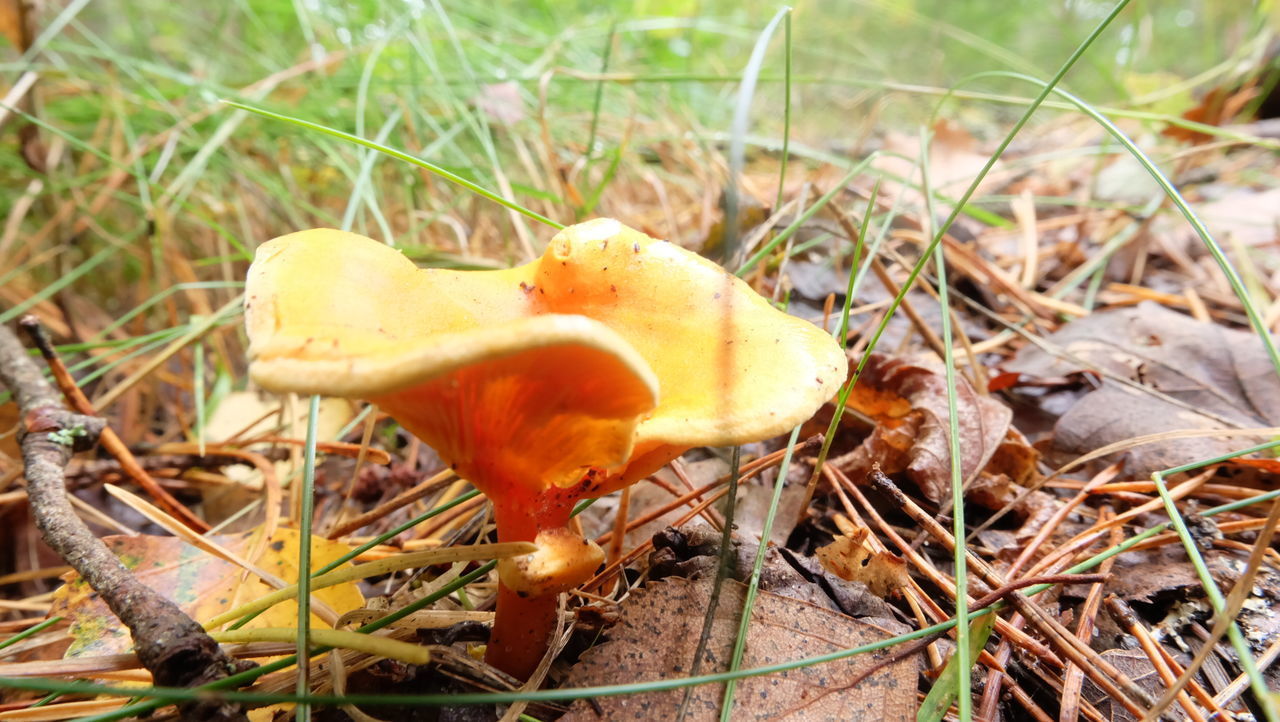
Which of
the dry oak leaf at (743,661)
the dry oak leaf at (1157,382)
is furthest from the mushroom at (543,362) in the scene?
the dry oak leaf at (1157,382)

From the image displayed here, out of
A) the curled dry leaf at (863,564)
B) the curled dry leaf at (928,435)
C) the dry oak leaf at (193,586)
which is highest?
the curled dry leaf at (928,435)

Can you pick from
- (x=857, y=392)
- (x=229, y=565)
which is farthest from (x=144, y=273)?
(x=857, y=392)

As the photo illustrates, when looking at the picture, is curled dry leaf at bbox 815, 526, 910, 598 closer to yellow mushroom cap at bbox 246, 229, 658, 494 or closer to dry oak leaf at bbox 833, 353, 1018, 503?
dry oak leaf at bbox 833, 353, 1018, 503

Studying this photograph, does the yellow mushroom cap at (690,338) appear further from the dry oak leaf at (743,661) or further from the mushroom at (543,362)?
the dry oak leaf at (743,661)

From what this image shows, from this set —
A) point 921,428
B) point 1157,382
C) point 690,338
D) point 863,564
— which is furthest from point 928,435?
point 1157,382

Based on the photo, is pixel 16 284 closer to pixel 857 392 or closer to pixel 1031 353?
pixel 857 392

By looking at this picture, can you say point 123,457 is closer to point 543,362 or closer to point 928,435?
point 543,362
